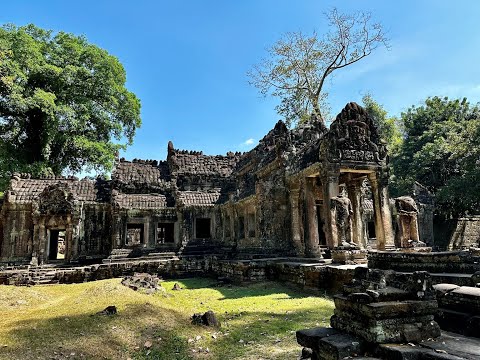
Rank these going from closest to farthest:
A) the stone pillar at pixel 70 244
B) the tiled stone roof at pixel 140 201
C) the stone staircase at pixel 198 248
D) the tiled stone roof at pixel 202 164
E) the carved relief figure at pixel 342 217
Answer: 1. the carved relief figure at pixel 342 217
2. the stone pillar at pixel 70 244
3. the stone staircase at pixel 198 248
4. the tiled stone roof at pixel 140 201
5. the tiled stone roof at pixel 202 164

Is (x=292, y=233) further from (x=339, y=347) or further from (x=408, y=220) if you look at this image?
(x=339, y=347)

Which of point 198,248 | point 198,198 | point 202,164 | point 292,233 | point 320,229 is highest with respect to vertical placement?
point 202,164

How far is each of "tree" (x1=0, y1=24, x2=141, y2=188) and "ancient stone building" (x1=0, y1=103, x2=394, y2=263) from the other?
5.01 metres

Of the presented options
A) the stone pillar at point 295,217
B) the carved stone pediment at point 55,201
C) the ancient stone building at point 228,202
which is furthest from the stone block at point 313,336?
the carved stone pediment at point 55,201

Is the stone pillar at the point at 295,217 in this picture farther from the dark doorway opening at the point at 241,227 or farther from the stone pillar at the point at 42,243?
the stone pillar at the point at 42,243

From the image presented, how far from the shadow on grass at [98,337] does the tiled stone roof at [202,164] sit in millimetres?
16936

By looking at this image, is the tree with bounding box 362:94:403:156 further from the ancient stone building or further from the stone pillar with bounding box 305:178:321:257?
the stone pillar with bounding box 305:178:321:257

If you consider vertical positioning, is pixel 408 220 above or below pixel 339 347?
above

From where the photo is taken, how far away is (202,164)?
25297 millimetres

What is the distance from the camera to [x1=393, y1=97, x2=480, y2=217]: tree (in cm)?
2183

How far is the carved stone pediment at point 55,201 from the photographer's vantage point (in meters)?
18.6

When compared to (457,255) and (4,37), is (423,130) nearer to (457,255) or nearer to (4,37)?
(457,255)

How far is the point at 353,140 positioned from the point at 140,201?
1396 centimetres

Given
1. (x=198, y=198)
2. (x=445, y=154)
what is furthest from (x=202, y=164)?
(x=445, y=154)
